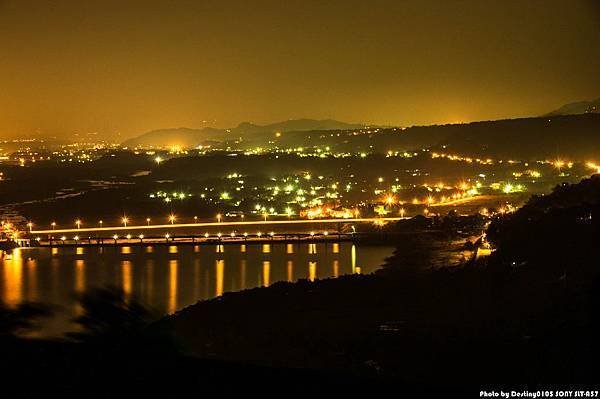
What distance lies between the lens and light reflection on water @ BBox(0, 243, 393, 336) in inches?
530

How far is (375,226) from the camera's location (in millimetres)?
22703

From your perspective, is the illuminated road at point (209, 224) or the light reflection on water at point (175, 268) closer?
the light reflection on water at point (175, 268)

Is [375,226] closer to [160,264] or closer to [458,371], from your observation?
[160,264]

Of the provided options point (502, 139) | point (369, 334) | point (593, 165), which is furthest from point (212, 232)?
point (502, 139)

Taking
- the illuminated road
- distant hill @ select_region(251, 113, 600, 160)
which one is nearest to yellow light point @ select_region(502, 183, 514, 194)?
distant hill @ select_region(251, 113, 600, 160)

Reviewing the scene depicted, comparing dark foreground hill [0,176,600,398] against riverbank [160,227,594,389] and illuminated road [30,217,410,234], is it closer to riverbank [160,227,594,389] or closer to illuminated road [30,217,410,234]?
riverbank [160,227,594,389]

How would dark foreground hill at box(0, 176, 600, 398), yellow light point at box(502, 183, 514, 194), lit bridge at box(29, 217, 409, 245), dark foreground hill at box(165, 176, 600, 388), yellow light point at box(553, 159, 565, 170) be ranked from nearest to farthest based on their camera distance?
dark foreground hill at box(0, 176, 600, 398) < dark foreground hill at box(165, 176, 600, 388) < lit bridge at box(29, 217, 409, 245) < yellow light point at box(502, 183, 514, 194) < yellow light point at box(553, 159, 565, 170)

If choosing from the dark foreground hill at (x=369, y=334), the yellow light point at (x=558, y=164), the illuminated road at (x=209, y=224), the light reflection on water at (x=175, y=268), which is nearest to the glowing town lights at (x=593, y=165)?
the yellow light point at (x=558, y=164)

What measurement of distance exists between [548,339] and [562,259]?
14.7ft

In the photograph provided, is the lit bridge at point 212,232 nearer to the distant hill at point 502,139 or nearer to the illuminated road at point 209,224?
the illuminated road at point 209,224

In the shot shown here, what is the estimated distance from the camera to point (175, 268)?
54.2 ft

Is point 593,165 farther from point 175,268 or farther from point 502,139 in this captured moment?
point 175,268

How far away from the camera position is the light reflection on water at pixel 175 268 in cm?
1345

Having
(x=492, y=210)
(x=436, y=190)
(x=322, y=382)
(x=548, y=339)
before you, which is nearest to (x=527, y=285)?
(x=548, y=339)
